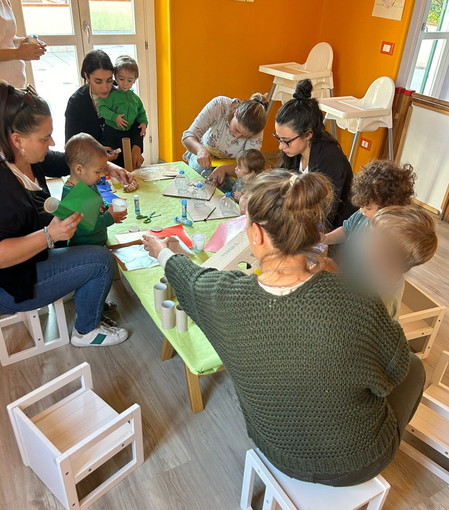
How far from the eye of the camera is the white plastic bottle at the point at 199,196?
2394 mm

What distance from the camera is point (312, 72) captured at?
3.81 m

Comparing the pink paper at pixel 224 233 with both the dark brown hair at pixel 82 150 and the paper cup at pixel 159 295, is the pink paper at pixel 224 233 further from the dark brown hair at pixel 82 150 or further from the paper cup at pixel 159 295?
the dark brown hair at pixel 82 150

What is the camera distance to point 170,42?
351cm

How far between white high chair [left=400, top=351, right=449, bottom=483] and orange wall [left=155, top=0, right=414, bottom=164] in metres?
2.67

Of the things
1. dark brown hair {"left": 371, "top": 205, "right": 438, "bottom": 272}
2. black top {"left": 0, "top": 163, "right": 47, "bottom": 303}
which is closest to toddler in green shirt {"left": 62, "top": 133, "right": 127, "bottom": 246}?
black top {"left": 0, "top": 163, "right": 47, "bottom": 303}

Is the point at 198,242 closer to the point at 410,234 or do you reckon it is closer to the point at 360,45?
the point at 410,234

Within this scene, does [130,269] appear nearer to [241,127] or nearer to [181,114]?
[241,127]

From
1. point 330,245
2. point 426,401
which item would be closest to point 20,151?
point 330,245

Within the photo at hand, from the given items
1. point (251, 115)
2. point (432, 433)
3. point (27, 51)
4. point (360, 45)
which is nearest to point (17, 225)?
point (27, 51)

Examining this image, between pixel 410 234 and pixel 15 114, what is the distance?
4.73 ft

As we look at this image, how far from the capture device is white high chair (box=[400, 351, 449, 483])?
1601 millimetres

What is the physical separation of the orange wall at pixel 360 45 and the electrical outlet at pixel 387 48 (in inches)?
0.9

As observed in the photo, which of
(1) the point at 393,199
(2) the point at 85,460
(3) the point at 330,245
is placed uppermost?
(1) the point at 393,199

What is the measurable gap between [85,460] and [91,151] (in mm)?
1259
